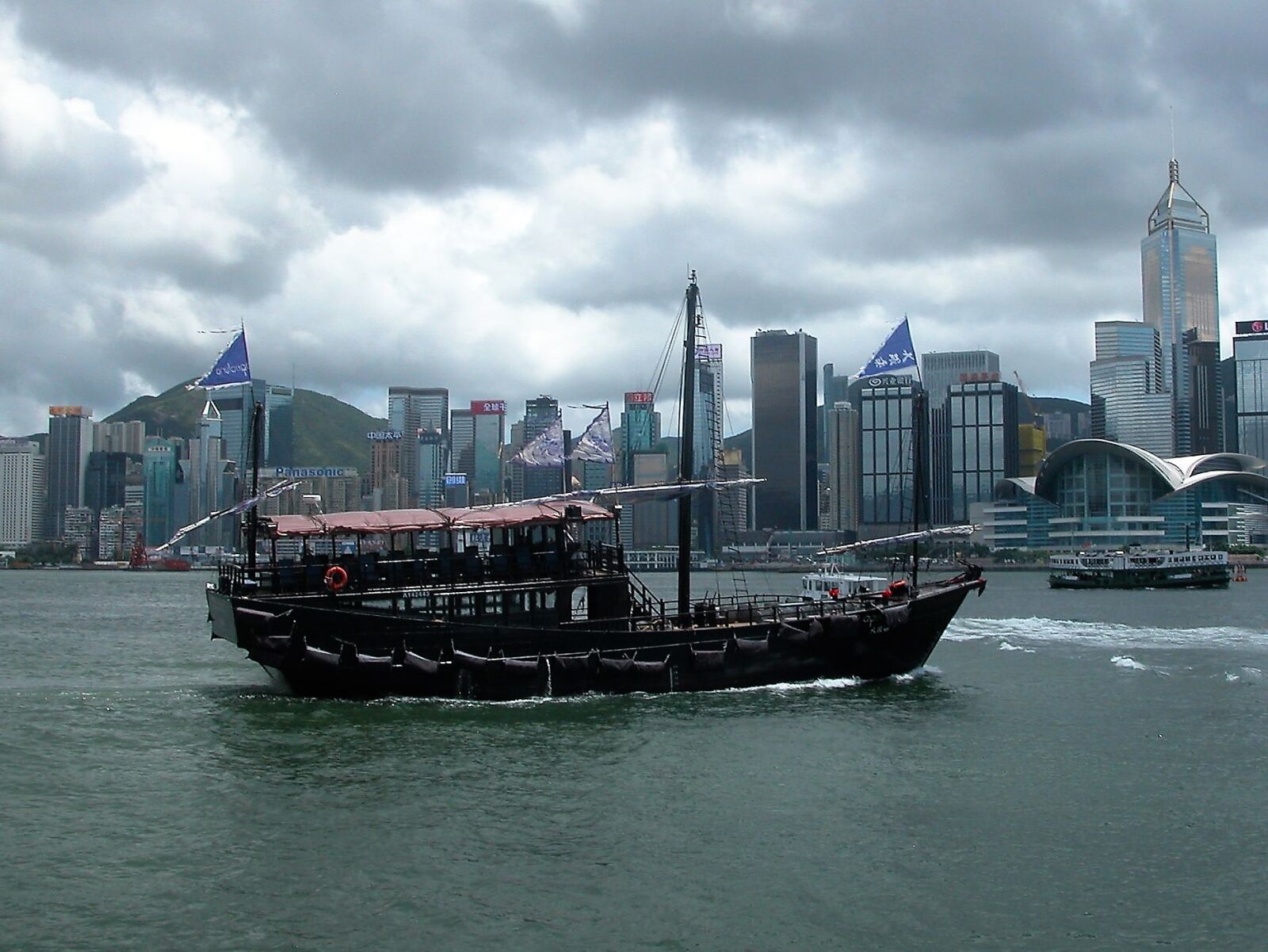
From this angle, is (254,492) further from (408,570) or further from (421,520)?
(408,570)

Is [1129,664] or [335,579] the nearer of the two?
[335,579]

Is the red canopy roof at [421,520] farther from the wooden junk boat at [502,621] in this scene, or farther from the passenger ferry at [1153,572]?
the passenger ferry at [1153,572]

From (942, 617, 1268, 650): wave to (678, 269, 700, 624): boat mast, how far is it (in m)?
17.0

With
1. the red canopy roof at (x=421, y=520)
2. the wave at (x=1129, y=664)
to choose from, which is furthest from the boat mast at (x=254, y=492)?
the wave at (x=1129, y=664)

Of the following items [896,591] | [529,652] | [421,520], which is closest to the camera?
[529,652]

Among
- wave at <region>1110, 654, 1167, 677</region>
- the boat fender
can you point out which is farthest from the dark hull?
wave at <region>1110, 654, 1167, 677</region>

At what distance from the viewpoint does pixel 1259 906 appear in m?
15.6

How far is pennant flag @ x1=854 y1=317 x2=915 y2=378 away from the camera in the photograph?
119 feet

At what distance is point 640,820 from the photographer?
19.2 metres

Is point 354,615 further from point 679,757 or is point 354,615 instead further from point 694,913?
point 694,913

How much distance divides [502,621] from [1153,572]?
8596 cm

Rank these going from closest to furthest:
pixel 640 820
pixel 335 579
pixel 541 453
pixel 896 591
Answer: pixel 640 820 < pixel 335 579 < pixel 896 591 < pixel 541 453

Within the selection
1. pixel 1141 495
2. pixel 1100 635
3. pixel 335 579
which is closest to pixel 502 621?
pixel 335 579

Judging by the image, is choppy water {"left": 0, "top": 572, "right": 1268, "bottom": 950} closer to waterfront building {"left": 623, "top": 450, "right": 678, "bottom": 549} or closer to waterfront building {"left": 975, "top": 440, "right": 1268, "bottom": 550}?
waterfront building {"left": 975, "top": 440, "right": 1268, "bottom": 550}
